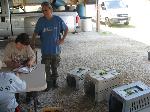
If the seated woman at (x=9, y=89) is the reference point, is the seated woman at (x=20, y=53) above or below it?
above

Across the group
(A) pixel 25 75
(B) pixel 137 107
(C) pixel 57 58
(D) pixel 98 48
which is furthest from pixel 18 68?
(D) pixel 98 48

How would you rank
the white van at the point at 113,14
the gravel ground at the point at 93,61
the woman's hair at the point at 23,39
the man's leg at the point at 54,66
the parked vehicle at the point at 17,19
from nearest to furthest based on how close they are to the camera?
the woman's hair at the point at 23,39
the gravel ground at the point at 93,61
the man's leg at the point at 54,66
the parked vehicle at the point at 17,19
the white van at the point at 113,14

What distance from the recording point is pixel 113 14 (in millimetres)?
15938

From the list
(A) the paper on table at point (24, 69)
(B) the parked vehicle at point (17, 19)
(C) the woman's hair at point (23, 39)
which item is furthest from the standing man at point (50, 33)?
(B) the parked vehicle at point (17, 19)

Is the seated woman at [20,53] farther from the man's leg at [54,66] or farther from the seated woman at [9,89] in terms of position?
the seated woman at [9,89]

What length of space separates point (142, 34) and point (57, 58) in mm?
8080

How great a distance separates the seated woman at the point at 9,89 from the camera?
3.24 metres

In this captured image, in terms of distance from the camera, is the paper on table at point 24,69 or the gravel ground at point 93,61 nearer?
the paper on table at point 24,69

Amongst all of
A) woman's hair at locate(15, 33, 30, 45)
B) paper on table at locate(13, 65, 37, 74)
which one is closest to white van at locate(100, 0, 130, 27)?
woman's hair at locate(15, 33, 30, 45)

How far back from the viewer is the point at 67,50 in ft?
33.0

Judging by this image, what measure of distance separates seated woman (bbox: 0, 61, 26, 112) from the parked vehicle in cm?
714

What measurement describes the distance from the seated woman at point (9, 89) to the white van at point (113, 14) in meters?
12.9

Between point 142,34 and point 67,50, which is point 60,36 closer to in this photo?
point 67,50

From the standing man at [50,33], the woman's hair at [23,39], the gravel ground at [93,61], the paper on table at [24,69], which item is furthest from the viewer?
the standing man at [50,33]
